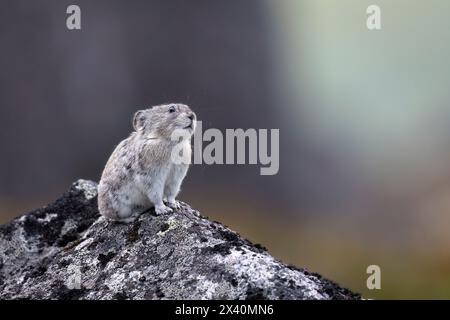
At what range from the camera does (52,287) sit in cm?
737

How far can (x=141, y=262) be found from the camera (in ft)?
23.7

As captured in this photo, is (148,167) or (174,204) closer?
(174,204)

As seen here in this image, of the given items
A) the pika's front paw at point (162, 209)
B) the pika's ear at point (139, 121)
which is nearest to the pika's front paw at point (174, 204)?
the pika's front paw at point (162, 209)

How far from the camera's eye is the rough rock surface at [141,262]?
21.4 feet

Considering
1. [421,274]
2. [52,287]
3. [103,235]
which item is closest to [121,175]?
[103,235]

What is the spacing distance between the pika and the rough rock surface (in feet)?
0.88

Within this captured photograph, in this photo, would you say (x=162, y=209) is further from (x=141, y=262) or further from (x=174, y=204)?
(x=141, y=262)

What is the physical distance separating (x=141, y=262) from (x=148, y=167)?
1.75m

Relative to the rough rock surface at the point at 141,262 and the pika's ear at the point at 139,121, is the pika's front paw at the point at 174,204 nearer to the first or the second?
the rough rock surface at the point at 141,262

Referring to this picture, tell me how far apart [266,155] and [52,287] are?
9179mm

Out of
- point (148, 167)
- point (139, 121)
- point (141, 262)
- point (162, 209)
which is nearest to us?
point (141, 262)

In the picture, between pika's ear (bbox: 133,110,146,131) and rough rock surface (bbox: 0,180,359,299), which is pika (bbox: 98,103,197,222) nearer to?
pika's ear (bbox: 133,110,146,131)

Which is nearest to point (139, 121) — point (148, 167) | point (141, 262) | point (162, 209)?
point (148, 167)

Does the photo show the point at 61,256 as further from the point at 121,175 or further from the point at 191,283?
the point at 191,283
